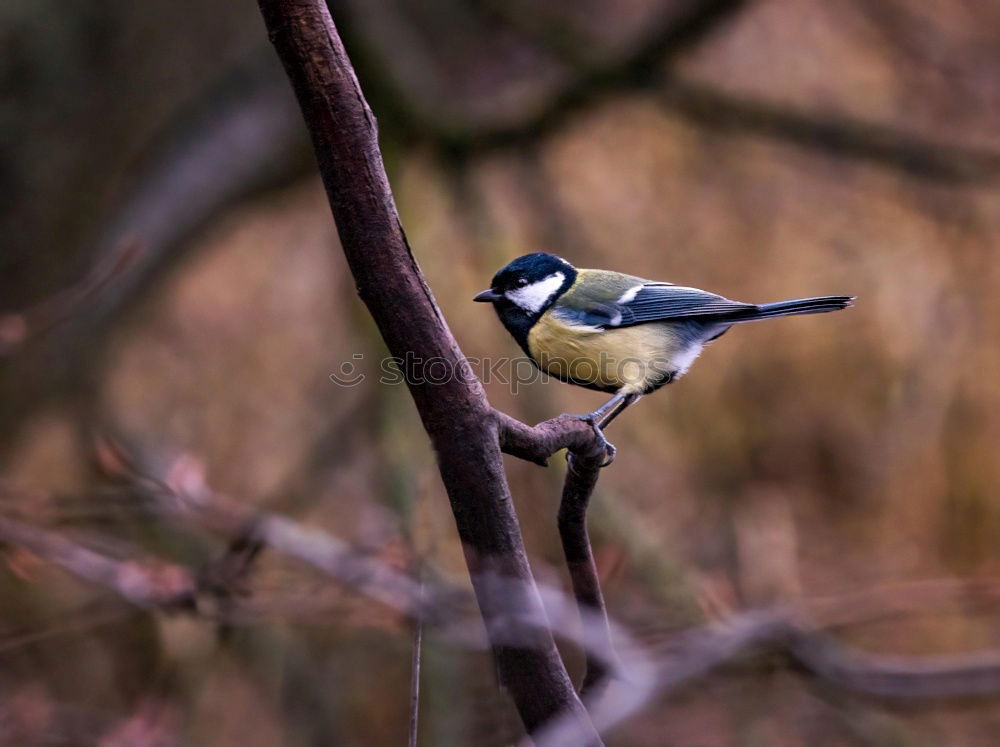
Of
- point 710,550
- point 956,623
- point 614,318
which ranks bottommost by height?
point 956,623

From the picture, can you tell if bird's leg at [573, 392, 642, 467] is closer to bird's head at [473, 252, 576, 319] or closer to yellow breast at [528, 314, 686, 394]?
yellow breast at [528, 314, 686, 394]

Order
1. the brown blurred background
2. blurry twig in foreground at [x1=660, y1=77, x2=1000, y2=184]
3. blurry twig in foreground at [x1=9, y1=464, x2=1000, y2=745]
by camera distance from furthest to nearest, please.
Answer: blurry twig in foreground at [x1=660, y1=77, x2=1000, y2=184] → the brown blurred background → blurry twig in foreground at [x1=9, y1=464, x2=1000, y2=745]

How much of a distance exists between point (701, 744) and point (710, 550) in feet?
4.94

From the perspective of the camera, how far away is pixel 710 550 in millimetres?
4188

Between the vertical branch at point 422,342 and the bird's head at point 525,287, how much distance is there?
3.99ft

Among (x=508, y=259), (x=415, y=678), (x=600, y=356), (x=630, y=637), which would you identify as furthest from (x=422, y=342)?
(x=508, y=259)

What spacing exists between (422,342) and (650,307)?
4.86 feet

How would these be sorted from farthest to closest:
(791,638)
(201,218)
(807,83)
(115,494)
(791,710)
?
1. (807,83)
2. (201,218)
3. (791,710)
4. (115,494)
5. (791,638)

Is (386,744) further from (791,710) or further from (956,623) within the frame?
(956,623)

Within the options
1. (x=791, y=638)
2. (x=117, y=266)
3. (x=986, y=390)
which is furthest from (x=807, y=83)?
(x=791, y=638)

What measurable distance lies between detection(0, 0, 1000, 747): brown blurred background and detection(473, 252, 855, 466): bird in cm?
99

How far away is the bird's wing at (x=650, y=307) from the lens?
2590mm

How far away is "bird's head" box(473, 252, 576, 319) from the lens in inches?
103

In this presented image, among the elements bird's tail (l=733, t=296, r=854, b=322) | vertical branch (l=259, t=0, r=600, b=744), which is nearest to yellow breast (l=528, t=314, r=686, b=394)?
bird's tail (l=733, t=296, r=854, b=322)
